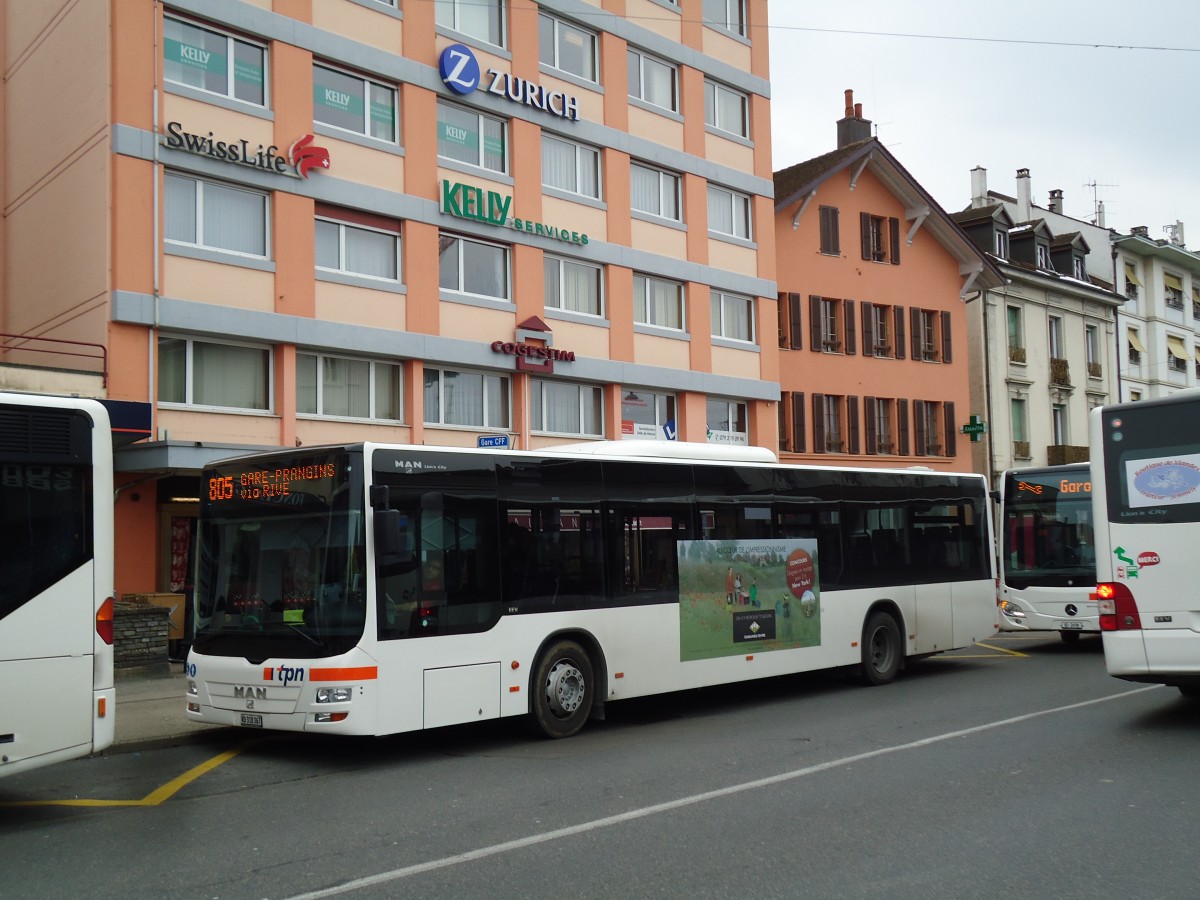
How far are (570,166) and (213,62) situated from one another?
836 cm

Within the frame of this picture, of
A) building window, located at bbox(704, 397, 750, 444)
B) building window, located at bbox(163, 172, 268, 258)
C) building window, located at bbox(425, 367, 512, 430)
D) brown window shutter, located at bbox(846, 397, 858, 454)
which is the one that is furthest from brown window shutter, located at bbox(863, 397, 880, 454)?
building window, located at bbox(163, 172, 268, 258)

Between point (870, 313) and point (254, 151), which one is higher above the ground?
point (254, 151)

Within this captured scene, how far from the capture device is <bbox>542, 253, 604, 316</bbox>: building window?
1008 inches

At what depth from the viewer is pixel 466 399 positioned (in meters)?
24.0

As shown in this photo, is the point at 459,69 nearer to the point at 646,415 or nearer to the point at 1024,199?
the point at 646,415

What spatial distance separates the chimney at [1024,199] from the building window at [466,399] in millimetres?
33517

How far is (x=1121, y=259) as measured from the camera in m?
50.3

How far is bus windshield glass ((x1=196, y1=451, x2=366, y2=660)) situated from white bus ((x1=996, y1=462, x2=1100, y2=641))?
12.3m

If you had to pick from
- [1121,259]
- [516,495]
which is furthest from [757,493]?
[1121,259]

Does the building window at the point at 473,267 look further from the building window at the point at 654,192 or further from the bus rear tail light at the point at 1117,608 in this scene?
the bus rear tail light at the point at 1117,608

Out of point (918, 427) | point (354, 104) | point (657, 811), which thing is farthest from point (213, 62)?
point (918, 427)

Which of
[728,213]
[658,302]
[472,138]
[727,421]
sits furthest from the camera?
[728,213]

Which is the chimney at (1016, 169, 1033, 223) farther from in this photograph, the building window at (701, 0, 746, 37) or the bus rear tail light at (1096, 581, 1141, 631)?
the bus rear tail light at (1096, 581, 1141, 631)

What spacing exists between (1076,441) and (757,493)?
3459cm
